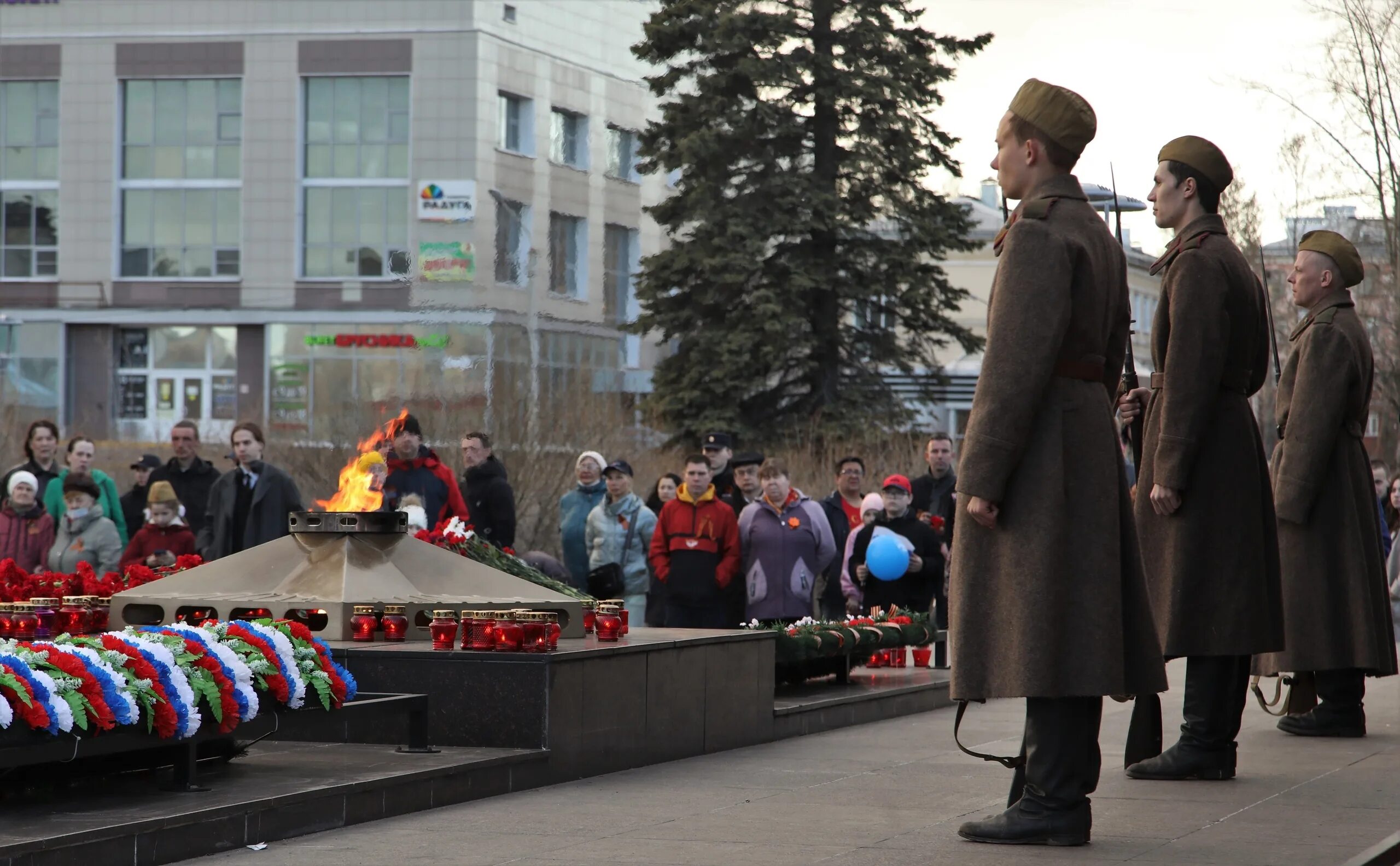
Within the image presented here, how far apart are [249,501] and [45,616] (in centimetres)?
434

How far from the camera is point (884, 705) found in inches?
431

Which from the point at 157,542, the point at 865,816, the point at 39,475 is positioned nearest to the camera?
the point at 865,816

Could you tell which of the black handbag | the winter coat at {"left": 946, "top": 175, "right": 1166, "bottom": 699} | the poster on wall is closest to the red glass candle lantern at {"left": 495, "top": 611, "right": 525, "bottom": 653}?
the winter coat at {"left": 946, "top": 175, "right": 1166, "bottom": 699}

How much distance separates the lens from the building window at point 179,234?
5253 centimetres

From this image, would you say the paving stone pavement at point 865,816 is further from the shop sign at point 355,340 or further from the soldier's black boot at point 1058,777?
the shop sign at point 355,340

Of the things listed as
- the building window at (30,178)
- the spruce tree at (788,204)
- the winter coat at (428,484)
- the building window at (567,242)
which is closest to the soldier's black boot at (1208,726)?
the winter coat at (428,484)

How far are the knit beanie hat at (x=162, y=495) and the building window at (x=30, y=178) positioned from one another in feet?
141

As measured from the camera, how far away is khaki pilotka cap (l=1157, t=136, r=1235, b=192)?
784 centimetres

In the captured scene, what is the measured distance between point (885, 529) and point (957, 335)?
2069 cm

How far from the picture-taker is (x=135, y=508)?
48.9 feet

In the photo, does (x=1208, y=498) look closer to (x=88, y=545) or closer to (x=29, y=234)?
(x=88, y=545)

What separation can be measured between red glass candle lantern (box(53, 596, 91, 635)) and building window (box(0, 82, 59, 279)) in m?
47.5

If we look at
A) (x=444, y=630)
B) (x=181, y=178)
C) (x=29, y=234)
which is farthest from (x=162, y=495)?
(x=29, y=234)

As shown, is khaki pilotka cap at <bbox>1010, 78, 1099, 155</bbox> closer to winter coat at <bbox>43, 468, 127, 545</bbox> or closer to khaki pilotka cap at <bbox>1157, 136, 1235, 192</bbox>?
khaki pilotka cap at <bbox>1157, 136, 1235, 192</bbox>
